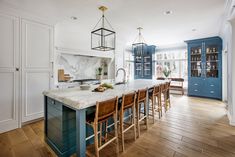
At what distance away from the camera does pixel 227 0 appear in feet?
8.29

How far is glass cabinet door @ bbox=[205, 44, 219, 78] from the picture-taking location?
17.9 ft

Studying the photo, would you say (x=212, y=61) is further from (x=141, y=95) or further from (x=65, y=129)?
(x=65, y=129)

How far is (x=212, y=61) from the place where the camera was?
5.55m

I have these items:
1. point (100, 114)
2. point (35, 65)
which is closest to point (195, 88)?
point (100, 114)

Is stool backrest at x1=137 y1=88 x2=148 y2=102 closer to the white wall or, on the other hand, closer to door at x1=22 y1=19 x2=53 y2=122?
door at x1=22 y1=19 x2=53 y2=122

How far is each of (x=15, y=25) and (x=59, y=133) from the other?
249 centimetres

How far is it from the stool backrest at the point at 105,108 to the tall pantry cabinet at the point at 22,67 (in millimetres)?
2244

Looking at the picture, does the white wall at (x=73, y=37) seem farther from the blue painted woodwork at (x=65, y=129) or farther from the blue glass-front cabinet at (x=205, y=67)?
the blue glass-front cabinet at (x=205, y=67)

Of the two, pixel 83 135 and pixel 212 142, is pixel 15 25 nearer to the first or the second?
pixel 83 135

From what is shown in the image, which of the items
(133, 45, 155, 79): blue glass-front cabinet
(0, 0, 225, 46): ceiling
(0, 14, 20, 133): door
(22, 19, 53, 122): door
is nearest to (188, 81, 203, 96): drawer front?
(133, 45, 155, 79): blue glass-front cabinet

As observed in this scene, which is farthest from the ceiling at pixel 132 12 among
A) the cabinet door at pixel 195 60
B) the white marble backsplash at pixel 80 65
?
the cabinet door at pixel 195 60

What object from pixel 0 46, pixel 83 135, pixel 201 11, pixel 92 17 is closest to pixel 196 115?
pixel 201 11

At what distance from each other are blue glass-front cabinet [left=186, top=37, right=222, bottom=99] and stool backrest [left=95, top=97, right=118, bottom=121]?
536 cm

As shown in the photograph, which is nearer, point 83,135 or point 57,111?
point 83,135
